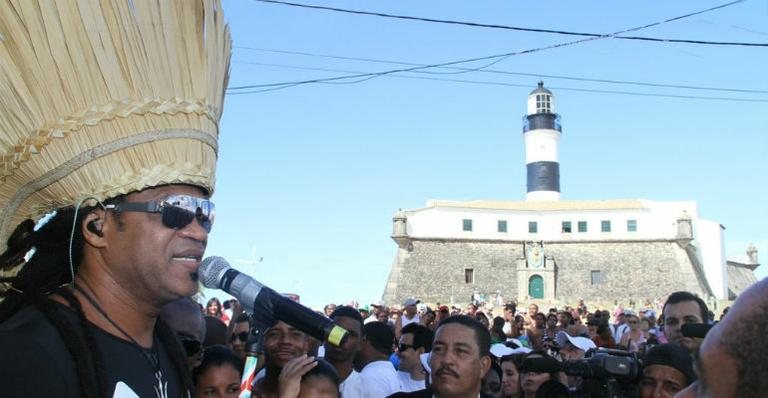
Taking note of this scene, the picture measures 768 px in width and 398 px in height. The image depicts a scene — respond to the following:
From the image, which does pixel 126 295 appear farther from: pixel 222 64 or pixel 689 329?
pixel 689 329

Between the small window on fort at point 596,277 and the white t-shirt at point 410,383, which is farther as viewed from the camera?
the small window on fort at point 596,277

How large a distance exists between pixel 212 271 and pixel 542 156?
198 ft

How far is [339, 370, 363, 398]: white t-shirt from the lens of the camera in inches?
214

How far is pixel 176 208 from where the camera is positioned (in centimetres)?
222

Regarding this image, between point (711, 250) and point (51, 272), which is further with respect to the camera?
point (711, 250)

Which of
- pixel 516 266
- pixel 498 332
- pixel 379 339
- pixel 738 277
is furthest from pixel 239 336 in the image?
pixel 738 277

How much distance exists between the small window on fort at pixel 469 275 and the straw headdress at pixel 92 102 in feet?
178

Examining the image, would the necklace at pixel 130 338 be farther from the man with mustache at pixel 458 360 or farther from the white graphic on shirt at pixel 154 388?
the man with mustache at pixel 458 360

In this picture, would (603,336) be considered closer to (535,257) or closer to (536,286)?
(536,286)

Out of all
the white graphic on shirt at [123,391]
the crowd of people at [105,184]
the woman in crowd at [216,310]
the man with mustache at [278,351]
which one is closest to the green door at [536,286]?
the woman in crowd at [216,310]

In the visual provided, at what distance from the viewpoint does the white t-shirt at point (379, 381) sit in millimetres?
5482

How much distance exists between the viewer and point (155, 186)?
2.20 metres

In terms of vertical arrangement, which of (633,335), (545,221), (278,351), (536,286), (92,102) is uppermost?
(545,221)

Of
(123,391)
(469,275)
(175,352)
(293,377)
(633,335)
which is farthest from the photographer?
(469,275)
